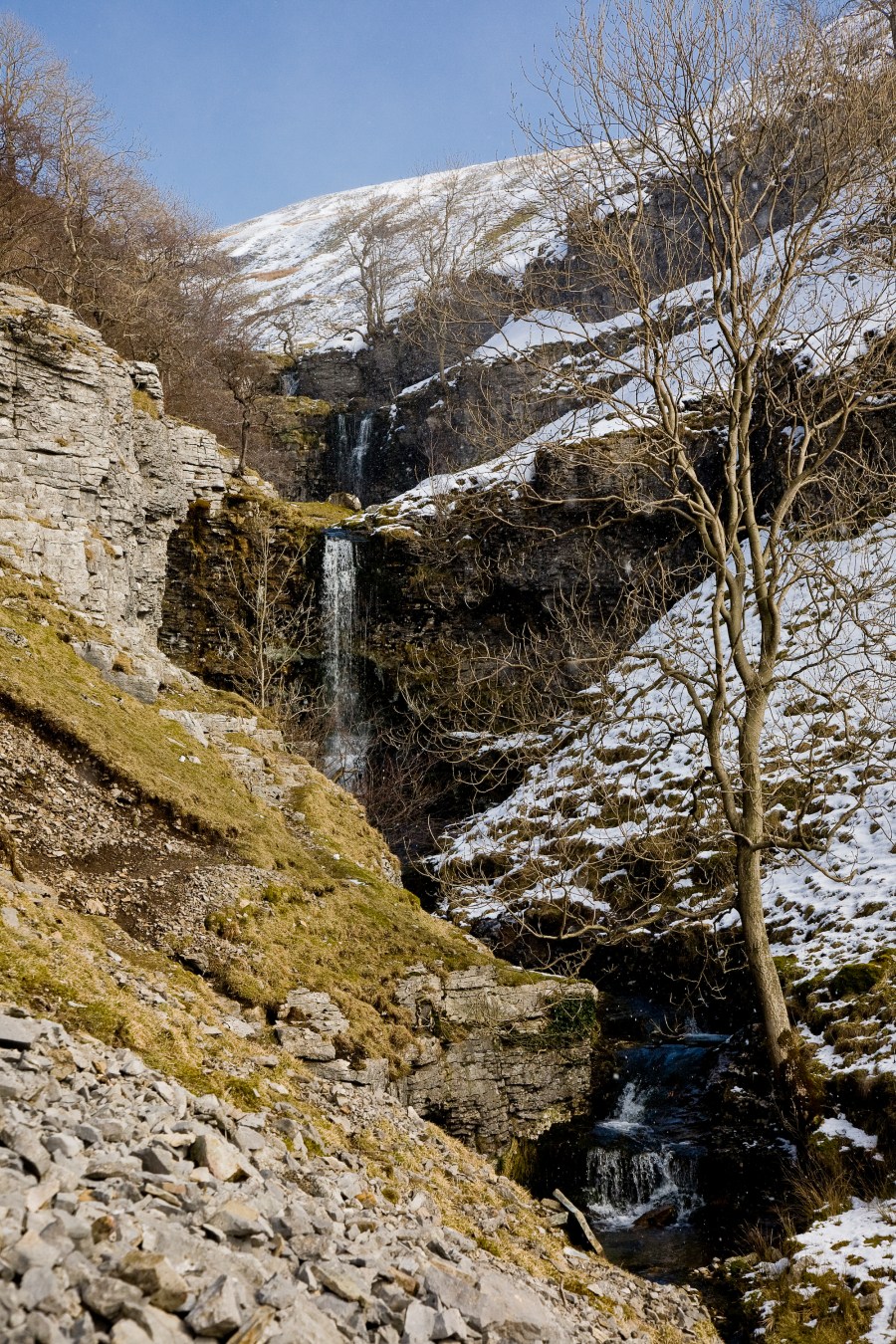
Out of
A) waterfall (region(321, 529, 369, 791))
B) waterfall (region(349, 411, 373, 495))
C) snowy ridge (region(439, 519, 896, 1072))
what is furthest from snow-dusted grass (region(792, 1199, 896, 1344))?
waterfall (region(349, 411, 373, 495))

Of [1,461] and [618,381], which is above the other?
[618,381]

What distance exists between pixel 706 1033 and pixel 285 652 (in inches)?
660

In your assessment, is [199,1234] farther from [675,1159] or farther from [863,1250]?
[675,1159]

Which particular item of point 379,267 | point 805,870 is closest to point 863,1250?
A: point 805,870

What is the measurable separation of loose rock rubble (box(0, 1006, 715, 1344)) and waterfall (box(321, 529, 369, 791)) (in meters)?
21.4

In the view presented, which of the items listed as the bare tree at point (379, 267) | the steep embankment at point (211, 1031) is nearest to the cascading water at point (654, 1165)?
the steep embankment at point (211, 1031)

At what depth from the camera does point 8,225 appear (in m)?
21.8

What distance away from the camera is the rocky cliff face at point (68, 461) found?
13797mm

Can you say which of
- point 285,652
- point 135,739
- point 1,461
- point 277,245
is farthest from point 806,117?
point 277,245

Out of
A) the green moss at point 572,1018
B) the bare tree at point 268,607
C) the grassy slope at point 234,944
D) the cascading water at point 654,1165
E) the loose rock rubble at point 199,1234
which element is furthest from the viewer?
the bare tree at point 268,607

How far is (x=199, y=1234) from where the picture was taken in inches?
129

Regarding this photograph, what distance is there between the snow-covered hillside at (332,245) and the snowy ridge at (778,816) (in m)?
31.5

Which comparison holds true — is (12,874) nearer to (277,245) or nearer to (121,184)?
(121,184)

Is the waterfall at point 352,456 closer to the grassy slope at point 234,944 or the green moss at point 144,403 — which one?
the green moss at point 144,403
